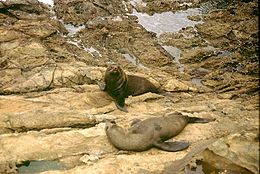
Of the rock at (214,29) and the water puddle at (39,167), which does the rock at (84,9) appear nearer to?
the rock at (214,29)

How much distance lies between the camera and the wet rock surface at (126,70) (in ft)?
19.6

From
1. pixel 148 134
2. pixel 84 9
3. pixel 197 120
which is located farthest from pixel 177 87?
pixel 84 9

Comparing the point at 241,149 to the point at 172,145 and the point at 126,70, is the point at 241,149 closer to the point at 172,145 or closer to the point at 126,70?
the point at 172,145

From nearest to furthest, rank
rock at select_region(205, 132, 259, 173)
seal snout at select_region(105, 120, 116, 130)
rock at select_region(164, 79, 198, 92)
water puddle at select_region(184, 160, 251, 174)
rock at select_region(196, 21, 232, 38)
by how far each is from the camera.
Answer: rock at select_region(205, 132, 259, 173), water puddle at select_region(184, 160, 251, 174), seal snout at select_region(105, 120, 116, 130), rock at select_region(164, 79, 198, 92), rock at select_region(196, 21, 232, 38)

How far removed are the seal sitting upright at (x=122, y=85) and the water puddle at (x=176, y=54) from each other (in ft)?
6.79

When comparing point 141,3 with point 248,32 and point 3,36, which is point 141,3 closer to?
point 248,32

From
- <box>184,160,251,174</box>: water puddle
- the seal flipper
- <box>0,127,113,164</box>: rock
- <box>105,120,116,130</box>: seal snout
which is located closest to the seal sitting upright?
<box>105,120,116,130</box>: seal snout

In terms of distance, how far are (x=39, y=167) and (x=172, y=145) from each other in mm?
2049

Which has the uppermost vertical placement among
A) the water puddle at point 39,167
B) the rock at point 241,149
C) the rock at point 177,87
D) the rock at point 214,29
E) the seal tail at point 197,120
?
the rock at point 214,29

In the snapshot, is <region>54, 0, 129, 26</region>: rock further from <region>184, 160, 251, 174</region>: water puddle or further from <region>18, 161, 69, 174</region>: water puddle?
<region>184, 160, 251, 174</region>: water puddle

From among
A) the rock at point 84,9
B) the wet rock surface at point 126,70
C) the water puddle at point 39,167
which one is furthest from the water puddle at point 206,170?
the rock at point 84,9

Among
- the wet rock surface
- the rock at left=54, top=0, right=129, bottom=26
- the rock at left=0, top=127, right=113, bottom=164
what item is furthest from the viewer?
the rock at left=54, top=0, right=129, bottom=26

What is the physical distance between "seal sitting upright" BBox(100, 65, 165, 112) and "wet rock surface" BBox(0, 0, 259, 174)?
8.3 inches

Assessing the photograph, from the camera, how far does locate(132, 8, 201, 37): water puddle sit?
1372cm
